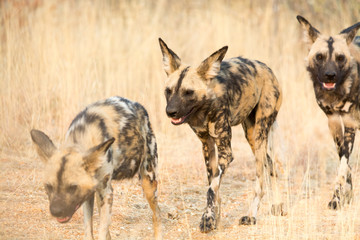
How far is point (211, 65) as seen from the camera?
3.66 m

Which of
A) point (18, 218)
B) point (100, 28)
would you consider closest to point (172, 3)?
point (100, 28)

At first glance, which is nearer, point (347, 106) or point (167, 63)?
point (167, 63)

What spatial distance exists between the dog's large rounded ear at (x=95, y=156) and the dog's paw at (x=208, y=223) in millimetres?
1137

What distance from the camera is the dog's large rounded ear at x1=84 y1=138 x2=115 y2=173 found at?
8.91ft

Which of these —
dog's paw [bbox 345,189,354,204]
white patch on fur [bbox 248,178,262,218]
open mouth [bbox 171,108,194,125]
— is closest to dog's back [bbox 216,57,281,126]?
open mouth [bbox 171,108,194,125]

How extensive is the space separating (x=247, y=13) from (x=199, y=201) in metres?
5.23

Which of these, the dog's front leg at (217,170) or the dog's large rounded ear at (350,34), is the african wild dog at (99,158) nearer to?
the dog's front leg at (217,170)

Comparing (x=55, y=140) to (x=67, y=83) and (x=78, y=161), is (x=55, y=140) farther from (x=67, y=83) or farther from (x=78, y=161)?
(x=78, y=161)

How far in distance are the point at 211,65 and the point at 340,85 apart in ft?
4.93

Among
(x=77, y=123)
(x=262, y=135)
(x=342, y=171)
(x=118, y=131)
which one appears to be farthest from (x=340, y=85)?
(x=77, y=123)

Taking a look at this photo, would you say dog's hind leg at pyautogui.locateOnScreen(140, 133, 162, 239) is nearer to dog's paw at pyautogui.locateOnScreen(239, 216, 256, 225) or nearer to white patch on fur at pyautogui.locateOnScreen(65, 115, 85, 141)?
white patch on fur at pyautogui.locateOnScreen(65, 115, 85, 141)

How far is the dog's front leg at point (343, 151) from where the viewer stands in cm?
443

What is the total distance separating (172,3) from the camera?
1045 cm

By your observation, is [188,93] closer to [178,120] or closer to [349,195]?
[178,120]
